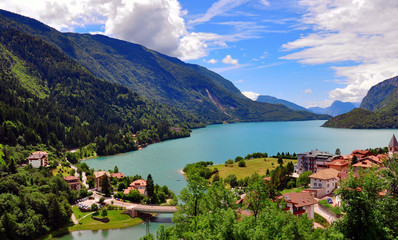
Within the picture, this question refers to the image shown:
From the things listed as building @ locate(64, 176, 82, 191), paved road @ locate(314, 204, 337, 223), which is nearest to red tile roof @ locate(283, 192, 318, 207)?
paved road @ locate(314, 204, 337, 223)

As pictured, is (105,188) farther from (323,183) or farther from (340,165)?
(340,165)

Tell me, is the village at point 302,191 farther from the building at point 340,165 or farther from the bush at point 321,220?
the bush at point 321,220

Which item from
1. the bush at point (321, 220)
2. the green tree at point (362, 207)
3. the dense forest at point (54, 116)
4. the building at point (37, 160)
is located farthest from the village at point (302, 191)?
the dense forest at point (54, 116)

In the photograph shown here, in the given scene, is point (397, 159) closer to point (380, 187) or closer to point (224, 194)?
point (380, 187)

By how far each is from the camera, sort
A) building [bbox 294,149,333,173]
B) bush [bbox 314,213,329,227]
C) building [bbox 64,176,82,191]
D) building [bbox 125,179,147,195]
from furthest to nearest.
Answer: building [bbox 294,149,333,173]
building [bbox 64,176,82,191]
building [bbox 125,179,147,195]
bush [bbox 314,213,329,227]

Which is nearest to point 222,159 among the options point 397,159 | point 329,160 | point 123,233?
point 329,160

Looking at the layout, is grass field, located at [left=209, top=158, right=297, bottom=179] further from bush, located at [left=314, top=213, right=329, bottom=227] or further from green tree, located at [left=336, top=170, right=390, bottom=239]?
green tree, located at [left=336, top=170, right=390, bottom=239]

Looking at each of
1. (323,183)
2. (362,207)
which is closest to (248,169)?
(323,183)
